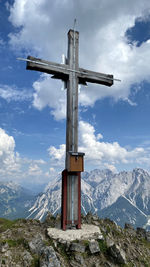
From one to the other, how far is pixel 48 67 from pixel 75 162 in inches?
269

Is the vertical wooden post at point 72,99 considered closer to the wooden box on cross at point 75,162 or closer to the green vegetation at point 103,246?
the wooden box on cross at point 75,162

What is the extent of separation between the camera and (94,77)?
15.4 metres

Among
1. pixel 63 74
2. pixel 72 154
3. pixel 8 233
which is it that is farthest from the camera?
pixel 63 74

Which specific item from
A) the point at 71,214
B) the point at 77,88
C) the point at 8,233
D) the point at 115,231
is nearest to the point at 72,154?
the point at 71,214

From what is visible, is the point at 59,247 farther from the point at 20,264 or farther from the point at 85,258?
the point at 20,264

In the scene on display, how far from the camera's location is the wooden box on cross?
12.9 m

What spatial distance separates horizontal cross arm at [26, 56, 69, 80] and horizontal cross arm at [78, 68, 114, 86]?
4.19 ft

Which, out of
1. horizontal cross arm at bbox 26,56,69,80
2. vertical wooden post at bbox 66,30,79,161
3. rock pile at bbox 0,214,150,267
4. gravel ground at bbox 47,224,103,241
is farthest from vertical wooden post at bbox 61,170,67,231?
horizontal cross arm at bbox 26,56,69,80

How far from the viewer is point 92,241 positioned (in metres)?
A: 11.2

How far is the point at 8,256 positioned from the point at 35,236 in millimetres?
2004

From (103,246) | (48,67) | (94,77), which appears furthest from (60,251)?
(94,77)

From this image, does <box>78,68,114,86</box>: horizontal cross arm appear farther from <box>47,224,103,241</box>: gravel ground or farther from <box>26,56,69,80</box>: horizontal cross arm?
<box>47,224,103,241</box>: gravel ground

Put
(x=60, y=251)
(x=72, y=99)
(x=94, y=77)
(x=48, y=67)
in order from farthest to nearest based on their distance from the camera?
(x=94, y=77), (x=72, y=99), (x=48, y=67), (x=60, y=251)

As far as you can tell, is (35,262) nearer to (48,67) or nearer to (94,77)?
(48,67)
